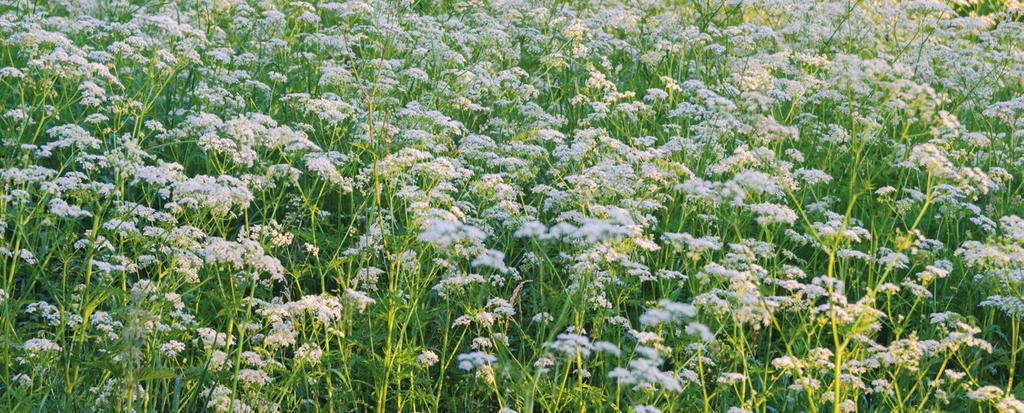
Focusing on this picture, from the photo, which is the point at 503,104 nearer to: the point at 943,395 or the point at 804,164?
the point at 804,164

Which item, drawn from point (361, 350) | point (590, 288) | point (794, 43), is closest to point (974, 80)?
point (794, 43)

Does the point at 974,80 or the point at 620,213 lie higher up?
the point at 620,213

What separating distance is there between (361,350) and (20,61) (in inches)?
170

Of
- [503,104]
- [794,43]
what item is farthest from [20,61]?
[794,43]

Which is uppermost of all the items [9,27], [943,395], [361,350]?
[9,27]

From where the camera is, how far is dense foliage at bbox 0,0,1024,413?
405 centimetres

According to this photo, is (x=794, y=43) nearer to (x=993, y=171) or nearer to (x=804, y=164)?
(x=804, y=164)

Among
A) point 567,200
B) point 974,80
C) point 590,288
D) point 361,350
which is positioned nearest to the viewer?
point 590,288

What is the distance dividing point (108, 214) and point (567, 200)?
8.37 feet

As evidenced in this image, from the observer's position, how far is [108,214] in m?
5.62

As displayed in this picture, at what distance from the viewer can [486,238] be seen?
225 inches

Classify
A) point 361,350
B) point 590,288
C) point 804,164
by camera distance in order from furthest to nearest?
point 804,164 → point 361,350 → point 590,288

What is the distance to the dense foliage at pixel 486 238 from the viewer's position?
159 inches

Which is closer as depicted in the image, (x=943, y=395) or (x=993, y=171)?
(x=943, y=395)
